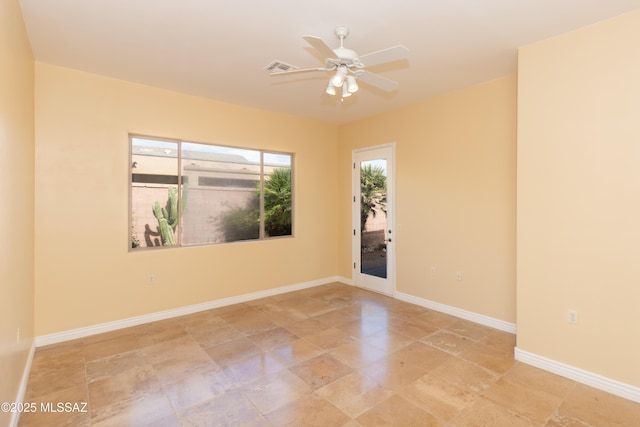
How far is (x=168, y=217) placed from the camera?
4.09 metres

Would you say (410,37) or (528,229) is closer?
(410,37)

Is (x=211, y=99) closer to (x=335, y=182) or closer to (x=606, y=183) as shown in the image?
(x=335, y=182)

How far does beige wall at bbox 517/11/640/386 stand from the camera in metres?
2.38

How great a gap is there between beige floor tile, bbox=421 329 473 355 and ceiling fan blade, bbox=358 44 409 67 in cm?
275

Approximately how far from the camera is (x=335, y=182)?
5.84 meters

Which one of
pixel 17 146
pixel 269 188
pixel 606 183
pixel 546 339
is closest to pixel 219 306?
pixel 269 188

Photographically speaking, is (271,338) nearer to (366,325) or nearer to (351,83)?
(366,325)

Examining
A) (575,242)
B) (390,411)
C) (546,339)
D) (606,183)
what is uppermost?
(606,183)

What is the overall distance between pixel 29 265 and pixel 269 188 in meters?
3.00

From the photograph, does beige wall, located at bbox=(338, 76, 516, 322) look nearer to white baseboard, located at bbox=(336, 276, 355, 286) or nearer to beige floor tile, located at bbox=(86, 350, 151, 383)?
white baseboard, located at bbox=(336, 276, 355, 286)

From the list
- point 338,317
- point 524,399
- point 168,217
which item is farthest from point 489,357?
point 168,217

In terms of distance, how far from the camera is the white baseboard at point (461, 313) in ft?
11.8

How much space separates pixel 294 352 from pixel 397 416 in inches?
48.2

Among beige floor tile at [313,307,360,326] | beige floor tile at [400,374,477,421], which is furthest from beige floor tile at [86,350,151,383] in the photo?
beige floor tile at [400,374,477,421]
